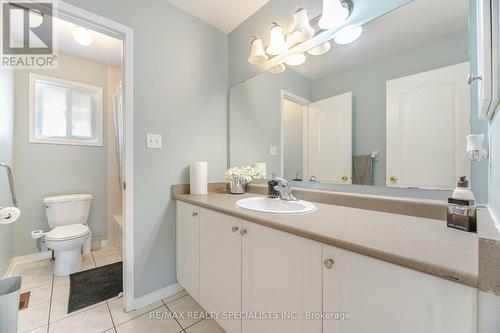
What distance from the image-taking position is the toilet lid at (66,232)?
1.87 meters

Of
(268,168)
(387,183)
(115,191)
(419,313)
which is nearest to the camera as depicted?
(419,313)

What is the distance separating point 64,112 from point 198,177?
6.81 ft

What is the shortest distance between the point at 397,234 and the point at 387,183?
0.46m

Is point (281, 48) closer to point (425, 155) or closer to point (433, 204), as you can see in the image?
point (425, 155)

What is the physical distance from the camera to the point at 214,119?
6.44 ft

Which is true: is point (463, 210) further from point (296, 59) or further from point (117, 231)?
point (117, 231)

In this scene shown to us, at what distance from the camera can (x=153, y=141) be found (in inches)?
62.2

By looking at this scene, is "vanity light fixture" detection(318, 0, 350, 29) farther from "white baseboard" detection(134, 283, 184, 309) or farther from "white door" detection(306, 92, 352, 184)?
"white baseboard" detection(134, 283, 184, 309)

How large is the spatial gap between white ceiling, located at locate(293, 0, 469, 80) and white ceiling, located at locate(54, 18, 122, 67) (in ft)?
6.98

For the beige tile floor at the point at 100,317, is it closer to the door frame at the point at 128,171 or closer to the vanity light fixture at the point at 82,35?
the door frame at the point at 128,171

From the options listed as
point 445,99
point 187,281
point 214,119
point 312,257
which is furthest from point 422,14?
point 187,281

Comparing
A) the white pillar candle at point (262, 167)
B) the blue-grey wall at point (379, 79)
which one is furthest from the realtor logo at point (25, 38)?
the blue-grey wall at point (379, 79)

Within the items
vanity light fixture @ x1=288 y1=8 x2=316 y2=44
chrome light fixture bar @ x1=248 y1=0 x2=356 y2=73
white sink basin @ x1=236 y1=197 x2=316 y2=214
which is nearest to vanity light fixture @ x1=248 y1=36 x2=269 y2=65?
chrome light fixture bar @ x1=248 y1=0 x2=356 y2=73

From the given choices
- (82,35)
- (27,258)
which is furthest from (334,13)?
(27,258)
